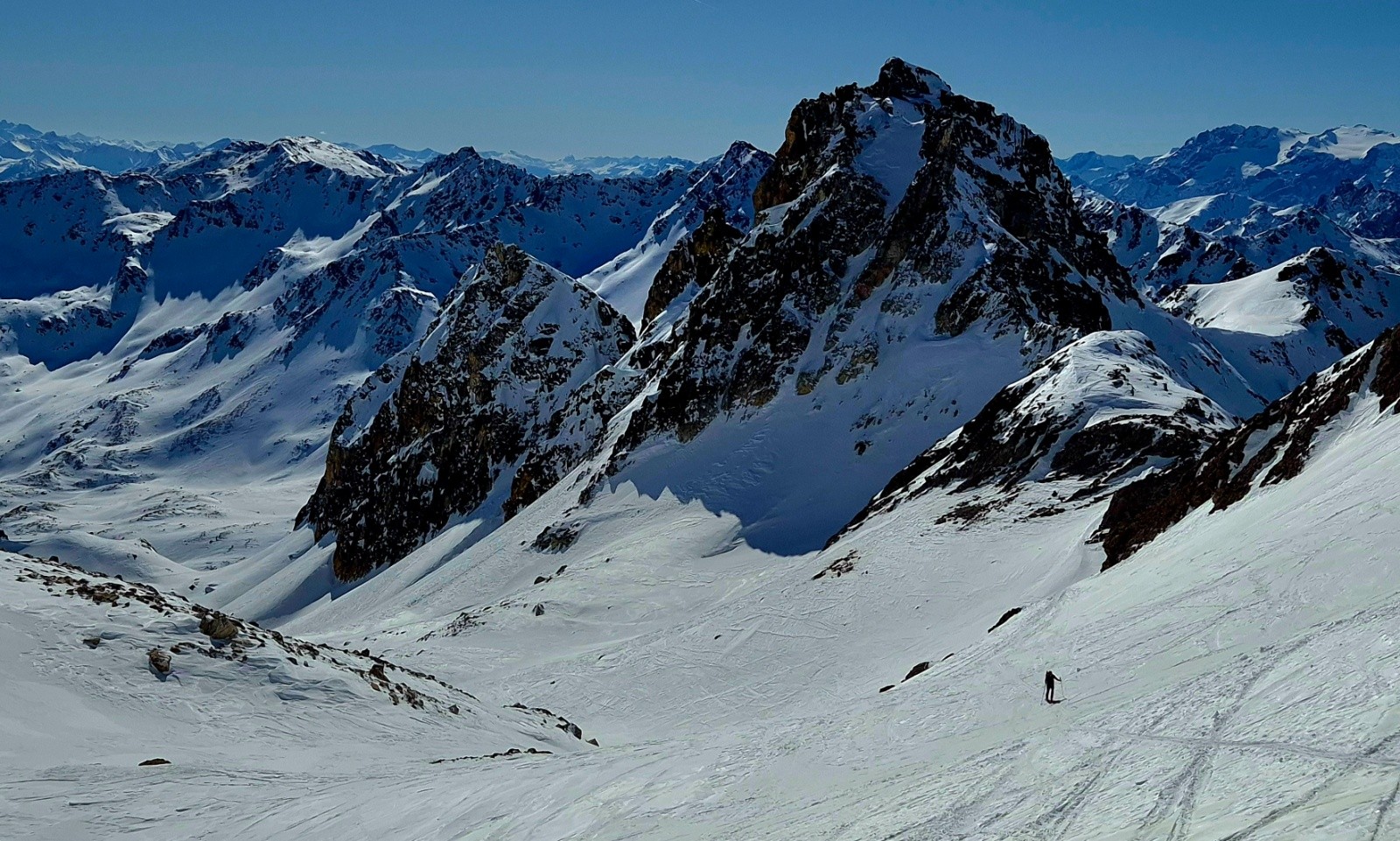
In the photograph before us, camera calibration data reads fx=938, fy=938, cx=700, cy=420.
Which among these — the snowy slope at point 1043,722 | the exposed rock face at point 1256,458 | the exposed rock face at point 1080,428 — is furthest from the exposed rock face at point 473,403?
the exposed rock face at point 1256,458

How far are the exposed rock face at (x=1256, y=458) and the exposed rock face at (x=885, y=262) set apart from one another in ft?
94.5

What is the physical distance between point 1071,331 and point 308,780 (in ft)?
151

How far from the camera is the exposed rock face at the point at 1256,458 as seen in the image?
2041 cm

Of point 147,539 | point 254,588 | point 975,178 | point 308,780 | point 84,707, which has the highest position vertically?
point 147,539

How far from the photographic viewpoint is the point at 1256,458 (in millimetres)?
22438

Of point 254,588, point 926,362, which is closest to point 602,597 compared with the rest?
point 926,362

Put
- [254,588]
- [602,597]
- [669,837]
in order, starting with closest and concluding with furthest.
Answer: [669,837], [602,597], [254,588]

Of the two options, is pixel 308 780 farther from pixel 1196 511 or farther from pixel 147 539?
pixel 147 539

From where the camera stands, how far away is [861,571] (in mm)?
35312

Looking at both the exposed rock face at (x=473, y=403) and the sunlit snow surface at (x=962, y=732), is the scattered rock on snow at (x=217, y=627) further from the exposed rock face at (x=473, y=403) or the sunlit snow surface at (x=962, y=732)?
the exposed rock face at (x=473, y=403)

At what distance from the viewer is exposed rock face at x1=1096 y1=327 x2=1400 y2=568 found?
66.9 ft

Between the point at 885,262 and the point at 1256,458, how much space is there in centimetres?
4665

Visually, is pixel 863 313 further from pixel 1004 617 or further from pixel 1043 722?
pixel 1043 722

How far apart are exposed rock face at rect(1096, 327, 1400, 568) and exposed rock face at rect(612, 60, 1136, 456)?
28810 millimetres
